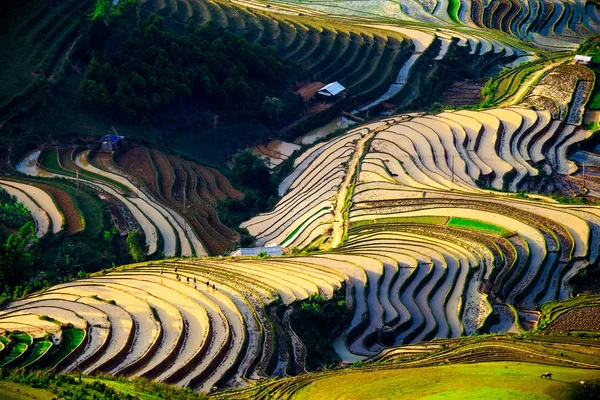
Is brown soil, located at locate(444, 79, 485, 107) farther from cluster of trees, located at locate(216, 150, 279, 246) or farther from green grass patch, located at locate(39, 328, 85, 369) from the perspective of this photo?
green grass patch, located at locate(39, 328, 85, 369)

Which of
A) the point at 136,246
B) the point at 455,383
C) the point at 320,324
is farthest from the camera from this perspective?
the point at 136,246

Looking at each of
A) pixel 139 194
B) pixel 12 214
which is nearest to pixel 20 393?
pixel 12 214

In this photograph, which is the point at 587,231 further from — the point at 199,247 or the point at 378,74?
the point at 378,74

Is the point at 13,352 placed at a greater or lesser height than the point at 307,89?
lesser

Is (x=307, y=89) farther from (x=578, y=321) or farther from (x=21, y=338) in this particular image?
(x=21, y=338)

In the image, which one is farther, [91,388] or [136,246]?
[136,246]

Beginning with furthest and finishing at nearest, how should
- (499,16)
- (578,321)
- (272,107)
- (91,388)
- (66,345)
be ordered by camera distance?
1. (499,16)
2. (272,107)
3. (578,321)
4. (66,345)
5. (91,388)

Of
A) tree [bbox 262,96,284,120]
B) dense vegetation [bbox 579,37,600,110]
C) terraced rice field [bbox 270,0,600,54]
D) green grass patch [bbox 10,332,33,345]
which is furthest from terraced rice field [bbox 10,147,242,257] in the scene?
terraced rice field [bbox 270,0,600,54]

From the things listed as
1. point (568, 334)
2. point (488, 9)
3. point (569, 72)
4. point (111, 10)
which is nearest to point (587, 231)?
point (568, 334)
